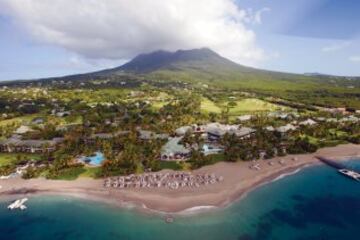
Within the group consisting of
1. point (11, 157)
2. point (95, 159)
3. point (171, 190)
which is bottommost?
point (11, 157)

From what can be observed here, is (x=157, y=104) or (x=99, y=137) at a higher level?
(x=157, y=104)

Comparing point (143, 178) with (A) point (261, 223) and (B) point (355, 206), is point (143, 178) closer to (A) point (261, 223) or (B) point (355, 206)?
(A) point (261, 223)

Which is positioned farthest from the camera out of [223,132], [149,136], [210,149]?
[223,132]

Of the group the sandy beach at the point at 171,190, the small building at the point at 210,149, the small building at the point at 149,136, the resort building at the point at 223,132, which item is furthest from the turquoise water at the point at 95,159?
the resort building at the point at 223,132

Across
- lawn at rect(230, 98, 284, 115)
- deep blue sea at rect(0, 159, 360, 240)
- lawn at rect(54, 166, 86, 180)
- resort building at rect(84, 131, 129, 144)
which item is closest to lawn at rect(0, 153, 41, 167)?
resort building at rect(84, 131, 129, 144)

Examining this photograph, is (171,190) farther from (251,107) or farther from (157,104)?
(251,107)

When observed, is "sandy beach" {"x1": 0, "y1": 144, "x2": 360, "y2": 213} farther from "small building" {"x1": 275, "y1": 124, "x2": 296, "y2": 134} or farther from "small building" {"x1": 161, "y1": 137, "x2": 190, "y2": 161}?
"small building" {"x1": 275, "y1": 124, "x2": 296, "y2": 134}

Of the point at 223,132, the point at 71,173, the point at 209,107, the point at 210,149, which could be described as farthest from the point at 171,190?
the point at 209,107
